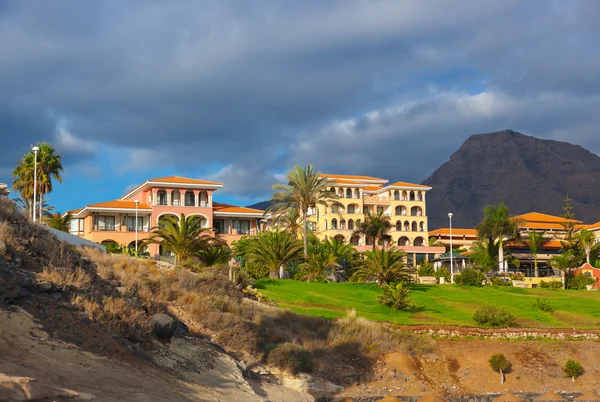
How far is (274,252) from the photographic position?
53.6 m

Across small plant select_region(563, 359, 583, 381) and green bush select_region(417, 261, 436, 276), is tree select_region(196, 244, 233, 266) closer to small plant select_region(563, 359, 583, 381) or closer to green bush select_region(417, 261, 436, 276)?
small plant select_region(563, 359, 583, 381)

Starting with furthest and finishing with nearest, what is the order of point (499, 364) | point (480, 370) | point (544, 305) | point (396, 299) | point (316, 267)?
point (316, 267), point (544, 305), point (396, 299), point (480, 370), point (499, 364)

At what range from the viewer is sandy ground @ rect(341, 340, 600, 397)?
30.3 meters

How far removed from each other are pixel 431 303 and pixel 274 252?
13.4m

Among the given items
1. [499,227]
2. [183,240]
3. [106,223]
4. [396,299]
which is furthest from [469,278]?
[106,223]

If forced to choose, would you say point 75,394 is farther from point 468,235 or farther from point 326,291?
point 468,235

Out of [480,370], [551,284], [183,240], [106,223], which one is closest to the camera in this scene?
[480,370]

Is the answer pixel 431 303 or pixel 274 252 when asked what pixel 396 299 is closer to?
pixel 431 303

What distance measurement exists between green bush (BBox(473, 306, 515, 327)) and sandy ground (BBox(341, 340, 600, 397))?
3.50 meters

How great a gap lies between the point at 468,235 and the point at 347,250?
2206 inches

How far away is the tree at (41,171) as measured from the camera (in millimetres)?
64000

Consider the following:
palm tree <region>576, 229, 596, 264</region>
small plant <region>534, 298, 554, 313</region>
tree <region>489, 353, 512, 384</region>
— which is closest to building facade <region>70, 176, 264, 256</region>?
palm tree <region>576, 229, 596, 264</region>

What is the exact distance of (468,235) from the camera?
382 ft

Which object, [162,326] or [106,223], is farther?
[106,223]
